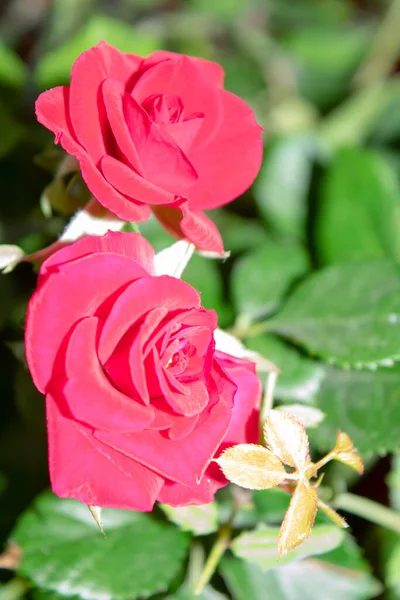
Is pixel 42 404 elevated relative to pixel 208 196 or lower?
lower

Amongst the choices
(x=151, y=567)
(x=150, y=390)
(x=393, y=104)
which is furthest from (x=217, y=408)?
(x=393, y=104)

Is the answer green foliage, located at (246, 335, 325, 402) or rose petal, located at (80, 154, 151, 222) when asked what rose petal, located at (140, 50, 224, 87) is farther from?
green foliage, located at (246, 335, 325, 402)

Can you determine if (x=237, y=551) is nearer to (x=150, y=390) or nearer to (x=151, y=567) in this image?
(x=151, y=567)

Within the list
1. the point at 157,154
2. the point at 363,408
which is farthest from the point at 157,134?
the point at 363,408

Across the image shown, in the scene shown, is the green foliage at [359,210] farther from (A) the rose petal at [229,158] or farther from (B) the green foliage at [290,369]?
(A) the rose petal at [229,158]

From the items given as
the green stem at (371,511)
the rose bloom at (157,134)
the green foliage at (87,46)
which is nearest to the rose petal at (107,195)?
the rose bloom at (157,134)

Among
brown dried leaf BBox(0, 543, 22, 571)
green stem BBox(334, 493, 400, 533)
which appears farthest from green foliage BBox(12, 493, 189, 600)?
green stem BBox(334, 493, 400, 533)
